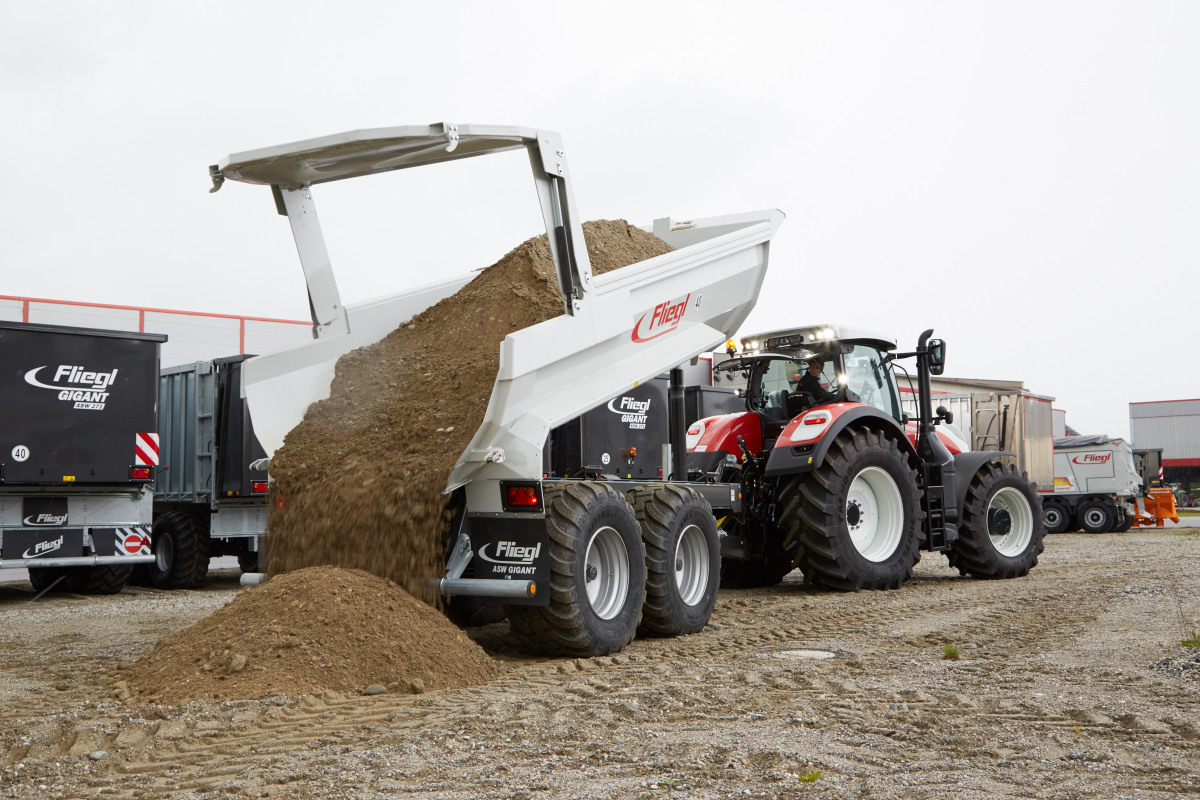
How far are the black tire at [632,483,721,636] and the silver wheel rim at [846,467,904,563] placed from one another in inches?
97.2

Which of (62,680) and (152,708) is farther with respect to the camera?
(62,680)

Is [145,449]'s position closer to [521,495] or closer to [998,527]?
[521,495]

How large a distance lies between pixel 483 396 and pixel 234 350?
14045 millimetres

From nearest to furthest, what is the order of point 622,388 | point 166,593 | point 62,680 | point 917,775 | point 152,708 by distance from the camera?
point 917,775
point 152,708
point 62,680
point 622,388
point 166,593

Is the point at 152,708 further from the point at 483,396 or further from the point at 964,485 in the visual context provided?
the point at 964,485

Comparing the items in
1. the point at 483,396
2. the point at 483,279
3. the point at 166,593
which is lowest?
the point at 166,593

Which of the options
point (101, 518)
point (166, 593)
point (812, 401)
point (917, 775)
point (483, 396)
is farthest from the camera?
point (166, 593)

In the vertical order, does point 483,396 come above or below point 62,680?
above

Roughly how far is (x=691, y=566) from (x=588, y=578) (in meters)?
1.22

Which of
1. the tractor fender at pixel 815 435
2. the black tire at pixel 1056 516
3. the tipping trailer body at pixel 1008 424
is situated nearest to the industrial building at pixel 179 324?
the tractor fender at pixel 815 435

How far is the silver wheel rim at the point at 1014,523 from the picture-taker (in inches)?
417

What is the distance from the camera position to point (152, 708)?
4.45 metres

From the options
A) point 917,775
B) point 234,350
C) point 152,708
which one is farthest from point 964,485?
point 234,350

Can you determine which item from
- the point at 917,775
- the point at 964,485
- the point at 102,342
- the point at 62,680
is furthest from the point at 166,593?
the point at 917,775
